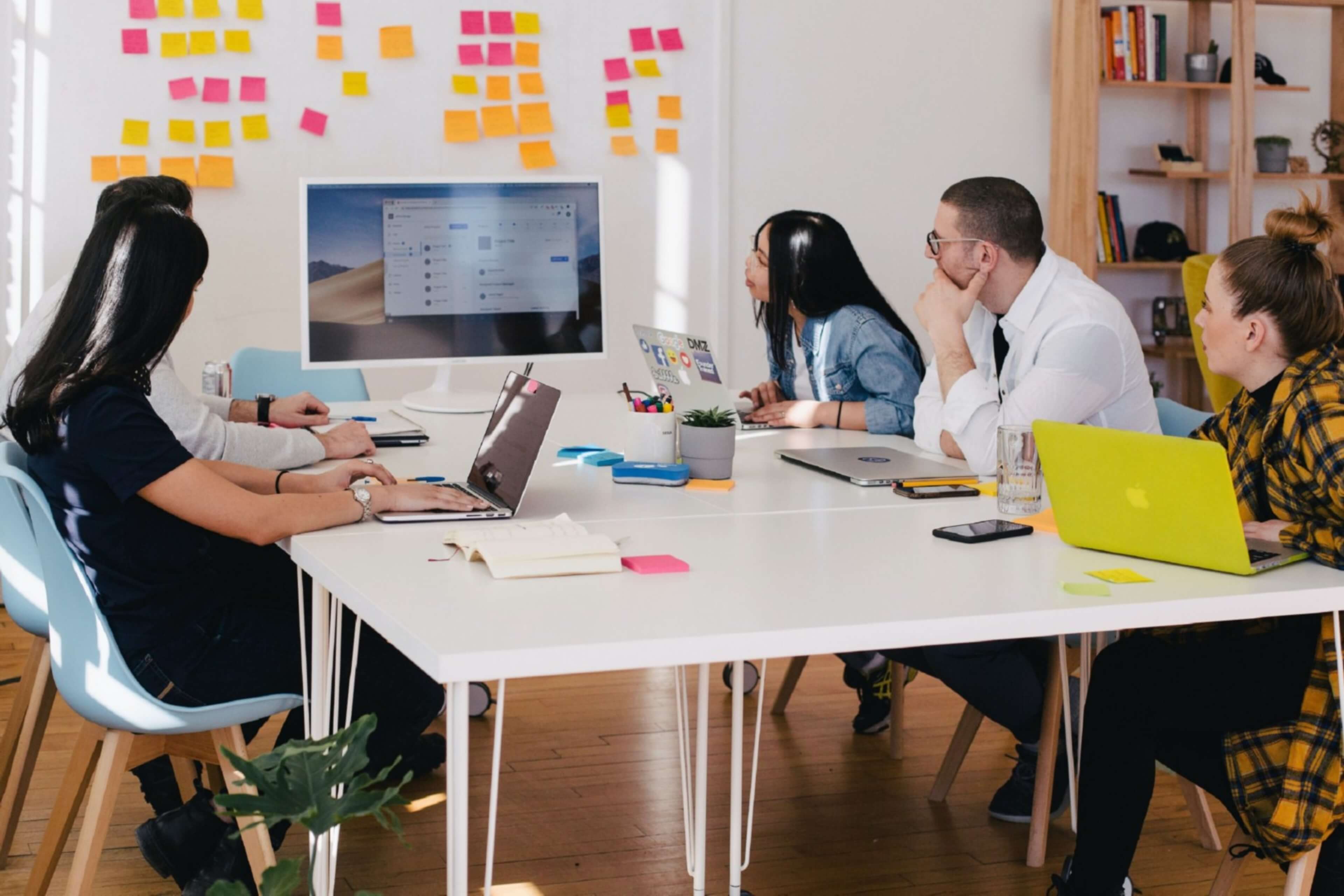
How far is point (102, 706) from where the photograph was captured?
6.06 feet

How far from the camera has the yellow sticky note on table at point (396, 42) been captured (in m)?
4.37

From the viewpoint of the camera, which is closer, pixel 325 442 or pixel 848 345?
pixel 325 442

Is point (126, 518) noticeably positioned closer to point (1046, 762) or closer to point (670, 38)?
point (1046, 762)

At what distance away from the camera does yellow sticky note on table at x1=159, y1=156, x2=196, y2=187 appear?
4.21 m

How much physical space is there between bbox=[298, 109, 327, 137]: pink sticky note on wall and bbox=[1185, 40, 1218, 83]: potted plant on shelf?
3.07 metres

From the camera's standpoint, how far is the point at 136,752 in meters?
1.93

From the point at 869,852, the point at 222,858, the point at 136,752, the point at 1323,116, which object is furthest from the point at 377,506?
the point at 1323,116

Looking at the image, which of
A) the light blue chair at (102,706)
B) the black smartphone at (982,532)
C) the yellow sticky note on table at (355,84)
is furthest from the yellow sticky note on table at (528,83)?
the black smartphone at (982,532)

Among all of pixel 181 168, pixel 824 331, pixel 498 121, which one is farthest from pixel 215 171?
pixel 824 331

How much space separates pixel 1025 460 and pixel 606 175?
2.83m

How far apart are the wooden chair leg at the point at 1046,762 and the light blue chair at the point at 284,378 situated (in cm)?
200

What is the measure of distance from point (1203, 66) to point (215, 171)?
3.43 meters

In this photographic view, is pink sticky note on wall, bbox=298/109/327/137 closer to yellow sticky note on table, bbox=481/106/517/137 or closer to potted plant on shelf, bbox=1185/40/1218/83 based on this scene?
yellow sticky note on table, bbox=481/106/517/137

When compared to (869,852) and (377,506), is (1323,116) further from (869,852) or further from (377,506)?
(377,506)
